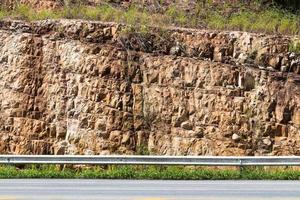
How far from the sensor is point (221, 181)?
12.7 m

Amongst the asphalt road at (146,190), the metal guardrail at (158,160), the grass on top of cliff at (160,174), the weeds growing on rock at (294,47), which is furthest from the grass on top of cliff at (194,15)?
the asphalt road at (146,190)

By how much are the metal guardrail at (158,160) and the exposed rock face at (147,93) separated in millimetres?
1767

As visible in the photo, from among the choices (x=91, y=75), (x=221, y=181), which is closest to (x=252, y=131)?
(x=221, y=181)

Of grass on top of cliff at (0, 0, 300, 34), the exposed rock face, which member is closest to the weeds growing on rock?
the exposed rock face

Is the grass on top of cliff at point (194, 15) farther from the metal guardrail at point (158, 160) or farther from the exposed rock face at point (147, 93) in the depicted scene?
the metal guardrail at point (158, 160)

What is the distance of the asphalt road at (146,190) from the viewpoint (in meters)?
10.5

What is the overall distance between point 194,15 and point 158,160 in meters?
6.66

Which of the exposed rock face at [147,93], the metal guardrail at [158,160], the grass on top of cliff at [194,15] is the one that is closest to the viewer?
the metal guardrail at [158,160]

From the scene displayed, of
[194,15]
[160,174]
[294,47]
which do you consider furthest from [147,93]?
[294,47]

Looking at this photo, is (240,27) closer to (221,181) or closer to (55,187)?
(221,181)

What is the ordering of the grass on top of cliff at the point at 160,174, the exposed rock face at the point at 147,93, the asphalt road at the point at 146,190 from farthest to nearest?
the exposed rock face at the point at 147,93 → the grass on top of cliff at the point at 160,174 → the asphalt road at the point at 146,190

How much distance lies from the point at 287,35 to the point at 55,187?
29.4 ft

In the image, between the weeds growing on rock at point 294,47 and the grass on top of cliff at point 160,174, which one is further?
the weeds growing on rock at point 294,47

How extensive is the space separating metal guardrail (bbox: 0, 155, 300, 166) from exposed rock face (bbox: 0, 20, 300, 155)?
1767 millimetres
